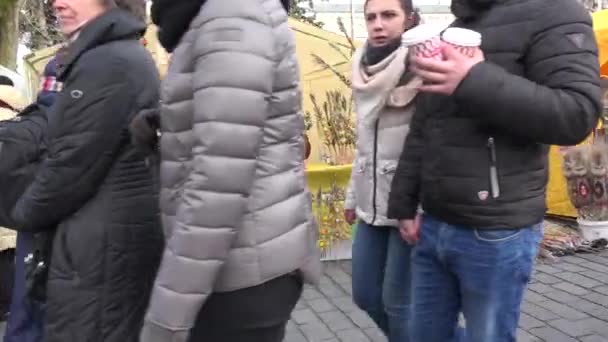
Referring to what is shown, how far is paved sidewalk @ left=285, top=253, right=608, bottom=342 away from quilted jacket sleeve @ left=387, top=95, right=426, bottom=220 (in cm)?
180

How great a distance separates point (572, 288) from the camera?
16.3 ft

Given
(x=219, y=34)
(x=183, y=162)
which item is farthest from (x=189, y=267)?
(x=219, y=34)

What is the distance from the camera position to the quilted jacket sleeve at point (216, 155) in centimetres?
155

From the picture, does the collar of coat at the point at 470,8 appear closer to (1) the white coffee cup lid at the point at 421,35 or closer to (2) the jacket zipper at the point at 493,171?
(1) the white coffee cup lid at the point at 421,35

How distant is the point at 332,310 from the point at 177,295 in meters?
3.10

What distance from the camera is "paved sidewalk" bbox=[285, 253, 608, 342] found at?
4.08m

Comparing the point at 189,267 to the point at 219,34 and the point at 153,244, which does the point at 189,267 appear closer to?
the point at 219,34

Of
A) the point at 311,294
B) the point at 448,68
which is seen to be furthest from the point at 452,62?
the point at 311,294

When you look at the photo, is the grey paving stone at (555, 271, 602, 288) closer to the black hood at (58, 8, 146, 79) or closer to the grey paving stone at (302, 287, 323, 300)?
the grey paving stone at (302, 287, 323, 300)

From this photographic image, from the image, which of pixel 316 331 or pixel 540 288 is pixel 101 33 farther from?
pixel 540 288

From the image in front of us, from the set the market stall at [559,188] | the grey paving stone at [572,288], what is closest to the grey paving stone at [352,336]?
the grey paving stone at [572,288]

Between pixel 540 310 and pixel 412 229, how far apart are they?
2.49 meters

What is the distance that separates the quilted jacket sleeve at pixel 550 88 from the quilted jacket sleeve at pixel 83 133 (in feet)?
3.31

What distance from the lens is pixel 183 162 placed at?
1664 millimetres
